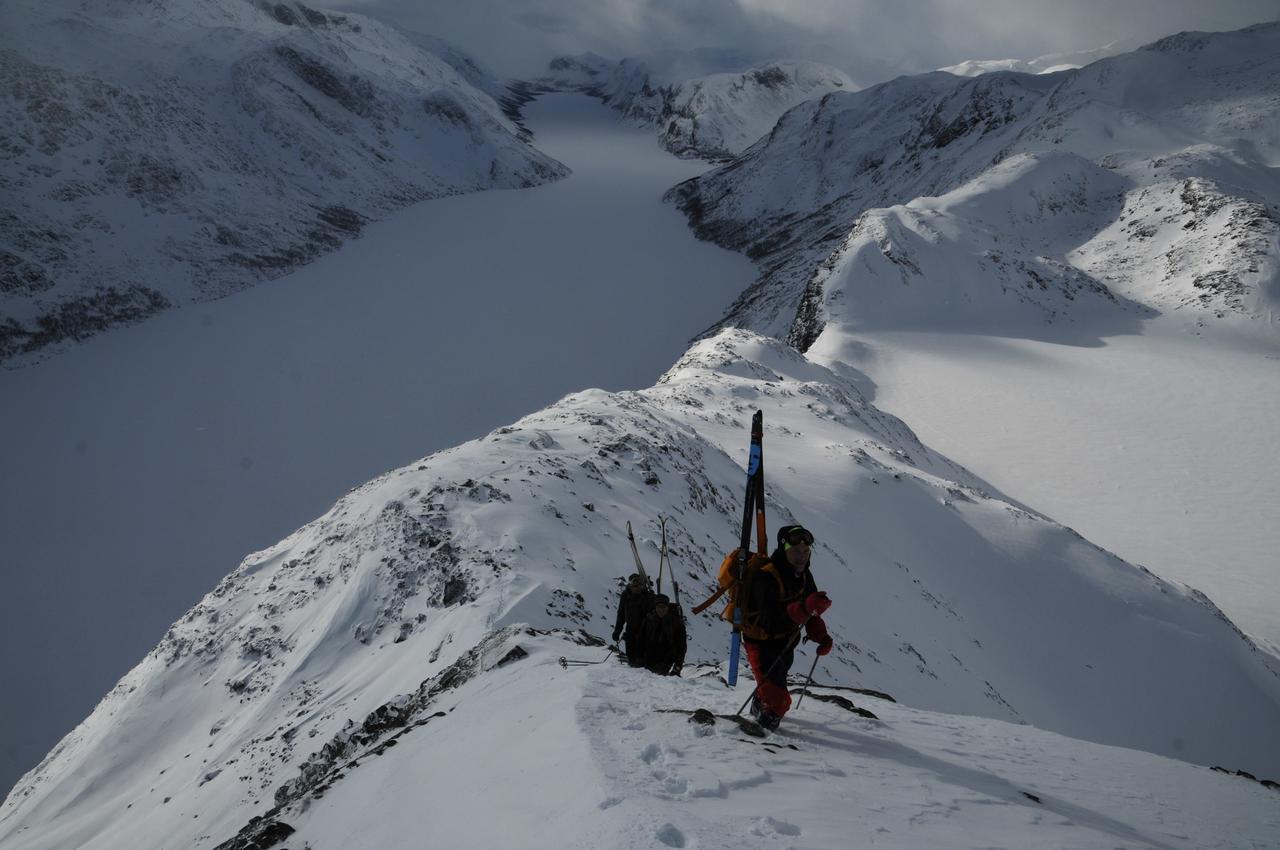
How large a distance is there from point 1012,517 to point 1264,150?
69800 mm

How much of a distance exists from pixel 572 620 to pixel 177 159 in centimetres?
10708

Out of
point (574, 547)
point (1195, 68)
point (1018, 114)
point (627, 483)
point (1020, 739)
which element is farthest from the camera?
point (1018, 114)

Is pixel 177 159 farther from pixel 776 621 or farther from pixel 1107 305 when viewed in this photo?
pixel 776 621

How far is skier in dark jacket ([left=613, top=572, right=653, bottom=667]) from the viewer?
27.3 feet

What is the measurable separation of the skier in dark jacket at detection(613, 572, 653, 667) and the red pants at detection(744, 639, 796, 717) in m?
2.31

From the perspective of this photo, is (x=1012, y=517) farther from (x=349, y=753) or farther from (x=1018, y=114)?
(x=1018, y=114)

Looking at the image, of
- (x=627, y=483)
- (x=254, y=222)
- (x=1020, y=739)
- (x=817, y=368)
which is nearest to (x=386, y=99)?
(x=254, y=222)

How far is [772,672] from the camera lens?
6.11 meters

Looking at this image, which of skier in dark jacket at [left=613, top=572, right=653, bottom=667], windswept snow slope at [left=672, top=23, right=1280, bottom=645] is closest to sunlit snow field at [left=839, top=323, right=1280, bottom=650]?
windswept snow slope at [left=672, top=23, right=1280, bottom=645]

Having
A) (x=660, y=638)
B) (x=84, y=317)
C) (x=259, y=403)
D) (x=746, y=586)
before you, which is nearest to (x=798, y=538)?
(x=746, y=586)

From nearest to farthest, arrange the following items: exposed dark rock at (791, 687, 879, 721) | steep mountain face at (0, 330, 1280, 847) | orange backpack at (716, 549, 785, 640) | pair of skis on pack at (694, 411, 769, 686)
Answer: orange backpack at (716, 549, 785, 640)
pair of skis on pack at (694, 411, 769, 686)
exposed dark rock at (791, 687, 879, 721)
steep mountain face at (0, 330, 1280, 847)

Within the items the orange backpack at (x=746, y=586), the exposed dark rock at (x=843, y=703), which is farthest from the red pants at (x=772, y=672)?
the exposed dark rock at (x=843, y=703)

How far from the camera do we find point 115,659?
28.5 metres

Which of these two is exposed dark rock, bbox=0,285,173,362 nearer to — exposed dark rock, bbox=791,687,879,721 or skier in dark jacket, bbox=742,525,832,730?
exposed dark rock, bbox=791,687,879,721
